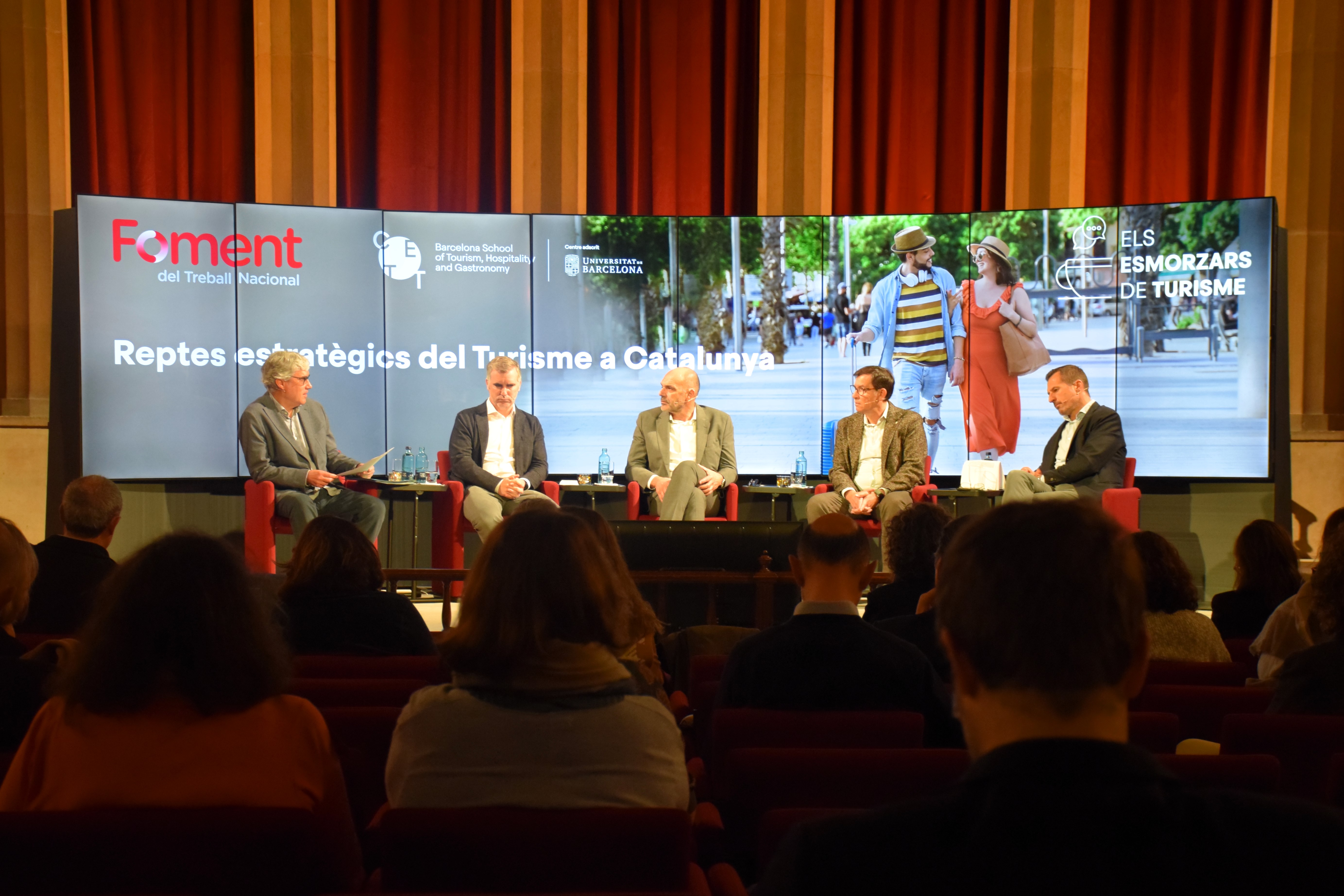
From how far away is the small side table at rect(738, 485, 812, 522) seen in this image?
7.19 m

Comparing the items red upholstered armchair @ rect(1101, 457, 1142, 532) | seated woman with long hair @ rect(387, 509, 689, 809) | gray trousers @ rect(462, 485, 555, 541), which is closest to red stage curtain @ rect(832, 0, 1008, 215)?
red upholstered armchair @ rect(1101, 457, 1142, 532)

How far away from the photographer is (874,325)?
7.50m

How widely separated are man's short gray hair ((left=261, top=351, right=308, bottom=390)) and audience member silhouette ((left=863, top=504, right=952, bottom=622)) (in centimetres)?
396

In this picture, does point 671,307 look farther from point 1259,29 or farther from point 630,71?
point 1259,29

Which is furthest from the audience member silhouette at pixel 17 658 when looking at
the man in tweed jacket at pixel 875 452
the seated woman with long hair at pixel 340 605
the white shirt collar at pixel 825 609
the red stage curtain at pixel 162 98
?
the red stage curtain at pixel 162 98

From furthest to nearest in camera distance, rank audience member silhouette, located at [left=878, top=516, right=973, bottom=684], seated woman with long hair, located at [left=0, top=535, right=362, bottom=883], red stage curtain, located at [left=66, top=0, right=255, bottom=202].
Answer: red stage curtain, located at [left=66, top=0, right=255, bottom=202] < audience member silhouette, located at [left=878, top=516, right=973, bottom=684] < seated woman with long hair, located at [left=0, top=535, right=362, bottom=883]

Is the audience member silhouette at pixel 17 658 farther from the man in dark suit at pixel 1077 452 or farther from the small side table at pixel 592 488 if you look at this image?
the man in dark suit at pixel 1077 452

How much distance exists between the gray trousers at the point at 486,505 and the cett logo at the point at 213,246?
1826 mm

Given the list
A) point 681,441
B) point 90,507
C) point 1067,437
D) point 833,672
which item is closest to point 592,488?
point 681,441

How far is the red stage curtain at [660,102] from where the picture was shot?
27.7ft

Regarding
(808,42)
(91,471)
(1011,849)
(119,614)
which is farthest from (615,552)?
(808,42)

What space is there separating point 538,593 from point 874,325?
6.06m

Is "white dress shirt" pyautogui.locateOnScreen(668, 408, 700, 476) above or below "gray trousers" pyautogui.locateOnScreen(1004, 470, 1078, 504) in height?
above

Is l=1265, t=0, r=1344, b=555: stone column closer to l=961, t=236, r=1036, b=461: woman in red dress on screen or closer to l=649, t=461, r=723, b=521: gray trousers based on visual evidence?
l=961, t=236, r=1036, b=461: woman in red dress on screen
